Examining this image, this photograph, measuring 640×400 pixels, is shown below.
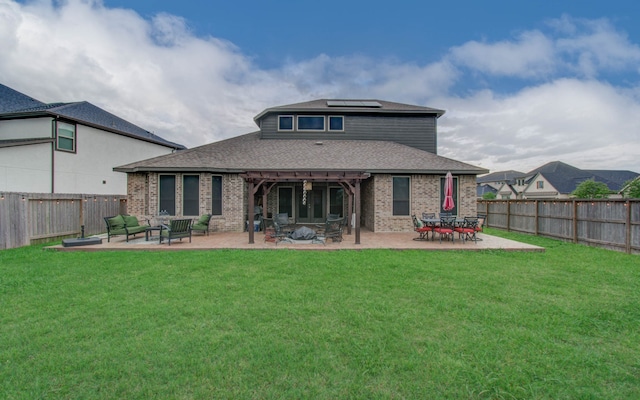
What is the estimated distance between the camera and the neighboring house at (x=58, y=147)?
13250mm

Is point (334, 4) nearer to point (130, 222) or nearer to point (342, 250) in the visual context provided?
point (342, 250)

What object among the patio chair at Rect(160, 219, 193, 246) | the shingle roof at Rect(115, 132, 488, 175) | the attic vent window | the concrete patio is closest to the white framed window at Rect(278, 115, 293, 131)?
the shingle roof at Rect(115, 132, 488, 175)

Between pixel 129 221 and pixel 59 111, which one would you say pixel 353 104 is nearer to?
pixel 129 221

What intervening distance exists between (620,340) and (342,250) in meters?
6.19

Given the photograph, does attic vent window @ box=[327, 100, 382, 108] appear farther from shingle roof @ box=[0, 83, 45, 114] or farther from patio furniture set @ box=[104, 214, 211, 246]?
shingle roof @ box=[0, 83, 45, 114]

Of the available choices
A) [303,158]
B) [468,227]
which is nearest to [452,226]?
[468,227]

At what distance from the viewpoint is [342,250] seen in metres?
8.85

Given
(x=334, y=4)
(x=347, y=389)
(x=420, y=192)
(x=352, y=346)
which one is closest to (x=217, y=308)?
(x=352, y=346)

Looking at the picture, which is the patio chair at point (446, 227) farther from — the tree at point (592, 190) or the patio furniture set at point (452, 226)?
the tree at point (592, 190)

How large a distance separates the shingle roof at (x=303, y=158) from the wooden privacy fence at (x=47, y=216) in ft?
7.40

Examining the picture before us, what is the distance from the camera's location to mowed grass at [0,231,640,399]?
258 centimetres

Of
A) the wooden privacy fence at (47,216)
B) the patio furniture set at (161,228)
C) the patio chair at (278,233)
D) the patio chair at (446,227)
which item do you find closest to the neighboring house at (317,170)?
the patio chair at (278,233)

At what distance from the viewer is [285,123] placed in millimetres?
16656

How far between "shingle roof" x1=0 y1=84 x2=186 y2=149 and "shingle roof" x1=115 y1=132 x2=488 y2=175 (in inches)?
284
